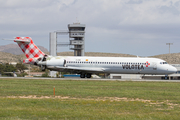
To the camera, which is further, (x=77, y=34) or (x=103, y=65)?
(x=77, y=34)

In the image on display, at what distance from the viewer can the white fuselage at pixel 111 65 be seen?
4381 centimetres

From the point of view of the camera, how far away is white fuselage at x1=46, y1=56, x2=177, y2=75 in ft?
144

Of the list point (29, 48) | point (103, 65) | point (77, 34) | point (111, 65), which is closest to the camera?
point (111, 65)

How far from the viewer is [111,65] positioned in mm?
44094

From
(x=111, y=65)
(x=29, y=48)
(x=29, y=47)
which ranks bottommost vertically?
(x=111, y=65)

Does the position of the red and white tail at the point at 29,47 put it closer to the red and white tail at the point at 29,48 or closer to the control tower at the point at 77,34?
the red and white tail at the point at 29,48

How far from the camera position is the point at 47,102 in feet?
54.3

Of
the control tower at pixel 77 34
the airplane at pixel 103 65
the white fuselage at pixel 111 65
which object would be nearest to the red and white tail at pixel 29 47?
the airplane at pixel 103 65

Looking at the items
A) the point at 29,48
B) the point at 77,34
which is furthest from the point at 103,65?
the point at 77,34

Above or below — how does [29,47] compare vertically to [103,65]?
above

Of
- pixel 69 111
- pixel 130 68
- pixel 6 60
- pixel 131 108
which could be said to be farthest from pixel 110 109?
pixel 6 60

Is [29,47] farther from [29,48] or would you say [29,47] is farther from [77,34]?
[77,34]

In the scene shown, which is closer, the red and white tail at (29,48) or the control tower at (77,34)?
the red and white tail at (29,48)

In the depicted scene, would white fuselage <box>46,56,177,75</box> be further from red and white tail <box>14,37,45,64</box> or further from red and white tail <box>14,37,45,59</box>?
red and white tail <box>14,37,45,59</box>
